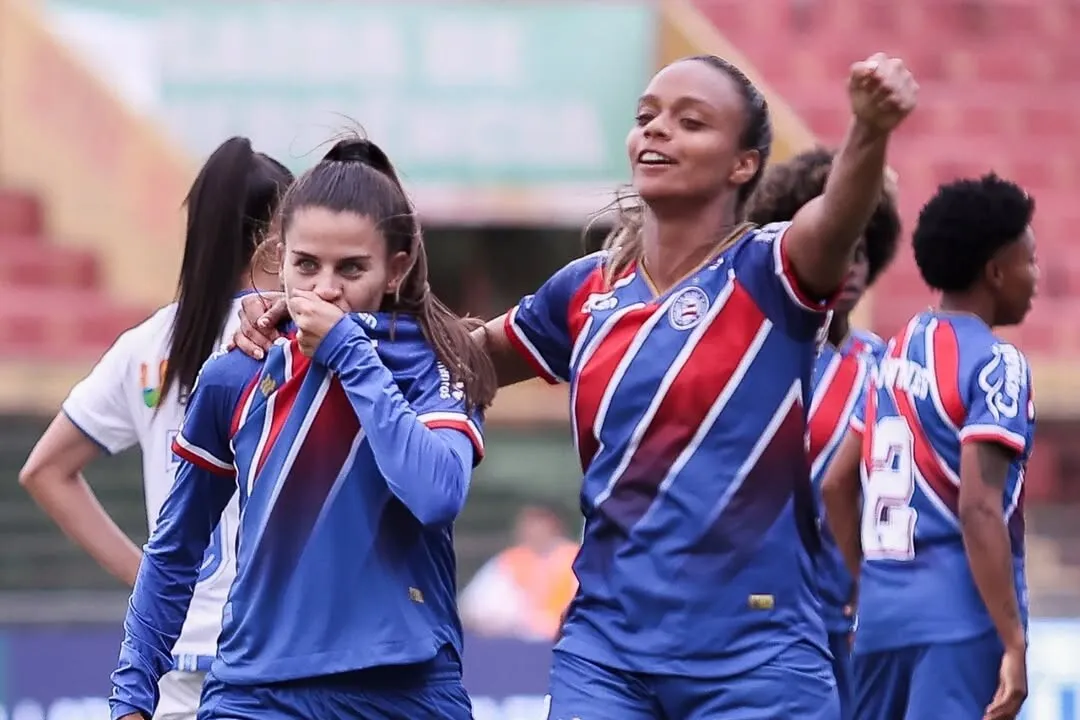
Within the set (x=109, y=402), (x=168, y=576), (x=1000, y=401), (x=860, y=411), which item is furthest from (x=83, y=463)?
(x=1000, y=401)

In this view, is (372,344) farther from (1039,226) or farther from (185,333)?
(1039,226)

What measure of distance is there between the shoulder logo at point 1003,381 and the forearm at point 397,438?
1.50 metres

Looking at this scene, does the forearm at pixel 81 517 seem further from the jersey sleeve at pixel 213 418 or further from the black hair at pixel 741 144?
the black hair at pixel 741 144

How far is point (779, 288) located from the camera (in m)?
3.56

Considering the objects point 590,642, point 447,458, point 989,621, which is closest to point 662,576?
point 590,642

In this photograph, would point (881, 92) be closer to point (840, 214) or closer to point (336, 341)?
point (840, 214)

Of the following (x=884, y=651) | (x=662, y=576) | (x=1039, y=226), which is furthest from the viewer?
(x=1039, y=226)

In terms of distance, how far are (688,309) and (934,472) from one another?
3.90 feet

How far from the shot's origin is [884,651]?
15.5 feet

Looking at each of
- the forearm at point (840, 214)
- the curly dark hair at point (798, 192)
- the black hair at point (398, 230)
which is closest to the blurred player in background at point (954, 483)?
the curly dark hair at point (798, 192)

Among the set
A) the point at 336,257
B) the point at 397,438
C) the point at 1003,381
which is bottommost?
the point at 397,438

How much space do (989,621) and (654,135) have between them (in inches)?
60.7

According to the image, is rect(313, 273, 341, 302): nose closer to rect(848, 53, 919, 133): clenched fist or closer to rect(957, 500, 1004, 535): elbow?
rect(848, 53, 919, 133): clenched fist

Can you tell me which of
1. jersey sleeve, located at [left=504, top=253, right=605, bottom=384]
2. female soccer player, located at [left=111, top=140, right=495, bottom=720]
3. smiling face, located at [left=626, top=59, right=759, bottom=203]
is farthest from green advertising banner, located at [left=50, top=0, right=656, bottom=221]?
female soccer player, located at [left=111, top=140, right=495, bottom=720]
